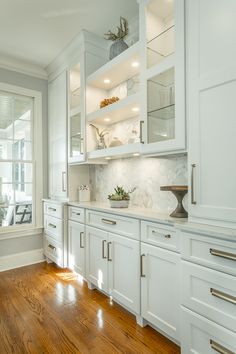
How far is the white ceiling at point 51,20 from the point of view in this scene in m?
2.23

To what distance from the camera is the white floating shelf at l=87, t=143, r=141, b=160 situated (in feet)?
6.95

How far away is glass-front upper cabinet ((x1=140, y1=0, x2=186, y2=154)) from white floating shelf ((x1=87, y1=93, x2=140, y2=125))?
25 cm

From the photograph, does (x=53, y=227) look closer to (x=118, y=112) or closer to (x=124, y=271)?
(x=124, y=271)

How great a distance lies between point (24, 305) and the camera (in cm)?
227

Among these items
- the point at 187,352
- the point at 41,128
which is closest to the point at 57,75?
the point at 41,128

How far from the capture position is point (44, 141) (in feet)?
11.8

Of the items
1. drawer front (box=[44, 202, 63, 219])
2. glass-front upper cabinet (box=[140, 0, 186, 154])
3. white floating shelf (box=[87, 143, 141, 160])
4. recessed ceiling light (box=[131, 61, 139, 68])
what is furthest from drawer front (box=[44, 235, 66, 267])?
recessed ceiling light (box=[131, 61, 139, 68])

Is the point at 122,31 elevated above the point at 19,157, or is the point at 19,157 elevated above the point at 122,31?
the point at 122,31

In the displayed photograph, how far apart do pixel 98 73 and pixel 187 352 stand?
2.57 metres

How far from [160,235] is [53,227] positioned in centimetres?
192

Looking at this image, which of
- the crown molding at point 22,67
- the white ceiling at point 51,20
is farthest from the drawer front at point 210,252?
the crown molding at point 22,67

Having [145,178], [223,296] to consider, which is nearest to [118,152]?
[145,178]

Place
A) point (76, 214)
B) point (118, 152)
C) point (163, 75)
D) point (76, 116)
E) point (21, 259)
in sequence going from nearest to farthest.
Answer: point (163, 75) → point (118, 152) → point (76, 214) → point (76, 116) → point (21, 259)

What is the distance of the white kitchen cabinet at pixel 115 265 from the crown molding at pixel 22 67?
2.47 m
